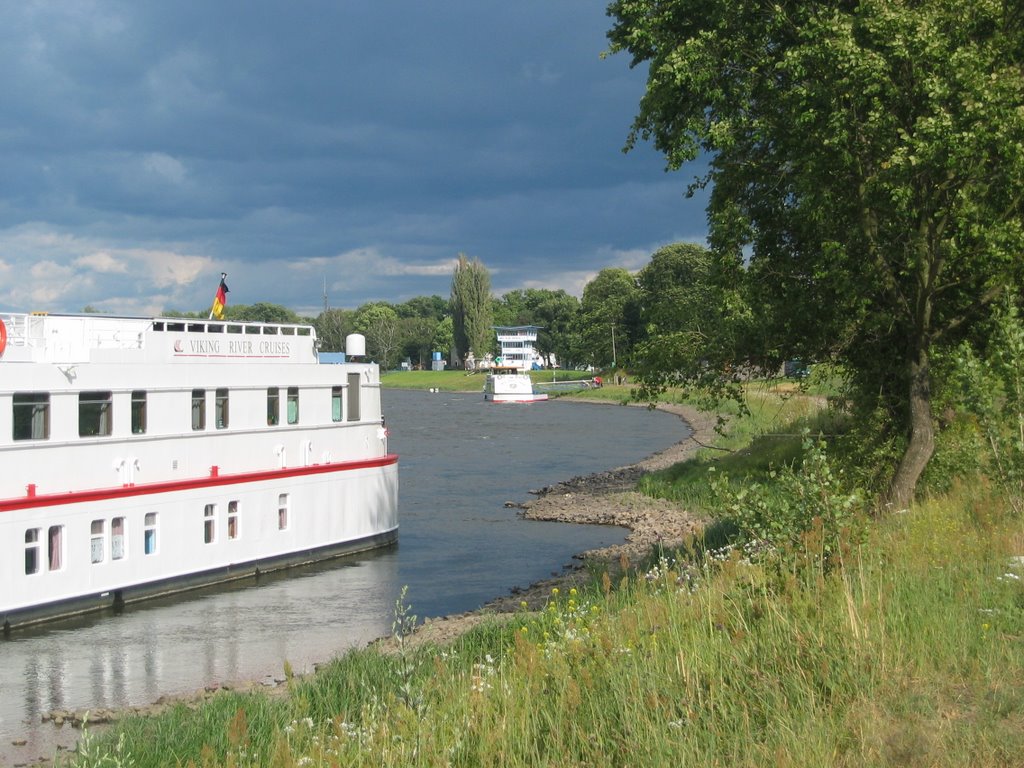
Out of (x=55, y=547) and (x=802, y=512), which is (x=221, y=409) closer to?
(x=55, y=547)

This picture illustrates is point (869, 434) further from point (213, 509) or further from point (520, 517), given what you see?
point (520, 517)

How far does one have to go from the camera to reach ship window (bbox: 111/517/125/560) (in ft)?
70.7

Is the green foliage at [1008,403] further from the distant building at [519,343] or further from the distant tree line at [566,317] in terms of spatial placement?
the distant building at [519,343]

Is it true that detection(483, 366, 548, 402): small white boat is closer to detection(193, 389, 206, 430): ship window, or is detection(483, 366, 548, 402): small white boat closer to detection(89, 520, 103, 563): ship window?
detection(193, 389, 206, 430): ship window

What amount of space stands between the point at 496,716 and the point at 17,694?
13.1 meters

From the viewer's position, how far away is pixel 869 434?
61.2 ft

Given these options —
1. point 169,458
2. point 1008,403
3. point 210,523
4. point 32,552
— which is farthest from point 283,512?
point 1008,403

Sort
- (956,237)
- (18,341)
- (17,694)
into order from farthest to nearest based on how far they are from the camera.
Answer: (18,341), (17,694), (956,237)

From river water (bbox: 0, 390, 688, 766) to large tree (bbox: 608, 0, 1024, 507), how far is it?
10.0m

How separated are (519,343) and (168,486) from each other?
17070 cm

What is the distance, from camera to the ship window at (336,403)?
28.4m

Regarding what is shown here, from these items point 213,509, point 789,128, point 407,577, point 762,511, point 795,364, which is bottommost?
point 407,577

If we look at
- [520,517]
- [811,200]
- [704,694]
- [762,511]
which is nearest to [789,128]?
[811,200]

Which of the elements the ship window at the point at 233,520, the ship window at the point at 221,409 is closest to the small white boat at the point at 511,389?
the ship window at the point at 221,409
